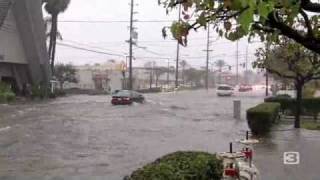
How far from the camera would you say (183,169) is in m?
6.92

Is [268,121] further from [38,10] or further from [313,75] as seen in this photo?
[38,10]

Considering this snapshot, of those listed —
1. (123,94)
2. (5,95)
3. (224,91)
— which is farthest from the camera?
(224,91)

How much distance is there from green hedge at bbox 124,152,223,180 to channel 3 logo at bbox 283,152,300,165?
9.47m

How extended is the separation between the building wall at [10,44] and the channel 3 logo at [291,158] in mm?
43034

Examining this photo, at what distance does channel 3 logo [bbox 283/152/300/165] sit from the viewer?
679 inches

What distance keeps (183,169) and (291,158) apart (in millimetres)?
12028

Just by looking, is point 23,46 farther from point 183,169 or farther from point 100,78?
point 183,169

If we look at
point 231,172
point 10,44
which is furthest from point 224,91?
point 231,172

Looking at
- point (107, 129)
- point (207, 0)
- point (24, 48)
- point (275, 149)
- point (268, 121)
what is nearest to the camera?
point (207, 0)

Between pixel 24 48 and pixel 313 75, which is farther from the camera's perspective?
pixel 24 48

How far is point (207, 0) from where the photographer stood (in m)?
4.65

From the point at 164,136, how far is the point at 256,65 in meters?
5.65

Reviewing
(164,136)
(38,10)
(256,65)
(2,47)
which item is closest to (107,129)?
(164,136)

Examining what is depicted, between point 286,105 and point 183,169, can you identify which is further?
point 286,105
